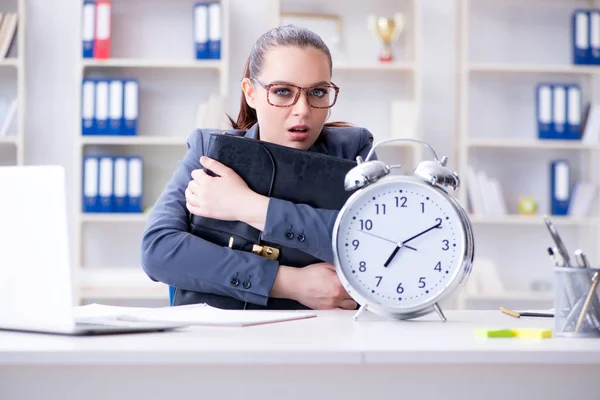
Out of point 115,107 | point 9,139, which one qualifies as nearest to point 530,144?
point 115,107

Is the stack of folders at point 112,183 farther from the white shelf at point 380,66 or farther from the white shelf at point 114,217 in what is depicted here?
the white shelf at point 380,66

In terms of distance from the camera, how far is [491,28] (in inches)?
182

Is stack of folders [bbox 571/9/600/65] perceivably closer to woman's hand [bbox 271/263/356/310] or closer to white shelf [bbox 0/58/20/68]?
white shelf [bbox 0/58/20/68]

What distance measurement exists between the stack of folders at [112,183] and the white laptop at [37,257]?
10.2 feet

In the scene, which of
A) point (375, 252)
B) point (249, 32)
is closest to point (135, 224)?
point (249, 32)

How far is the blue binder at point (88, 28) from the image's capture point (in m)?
4.18

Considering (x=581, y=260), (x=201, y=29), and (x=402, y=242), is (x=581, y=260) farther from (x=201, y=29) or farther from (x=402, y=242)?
(x=201, y=29)

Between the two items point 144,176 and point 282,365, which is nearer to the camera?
point 282,365

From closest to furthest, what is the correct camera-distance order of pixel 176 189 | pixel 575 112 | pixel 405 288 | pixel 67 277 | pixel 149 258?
pixel 67 277, pixel 405 288, pixel 149 258, pixel 176 189, pixel 575 112

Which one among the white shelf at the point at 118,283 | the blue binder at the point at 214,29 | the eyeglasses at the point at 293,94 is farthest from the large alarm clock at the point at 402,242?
the blue binder at the point at 214,29

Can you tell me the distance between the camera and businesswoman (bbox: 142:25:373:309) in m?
1.57

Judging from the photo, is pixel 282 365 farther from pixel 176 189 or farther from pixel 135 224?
pixel 135 224

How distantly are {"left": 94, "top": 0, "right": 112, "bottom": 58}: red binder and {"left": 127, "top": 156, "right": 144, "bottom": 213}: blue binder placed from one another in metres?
0.55

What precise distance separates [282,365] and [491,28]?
4026 millimetres
